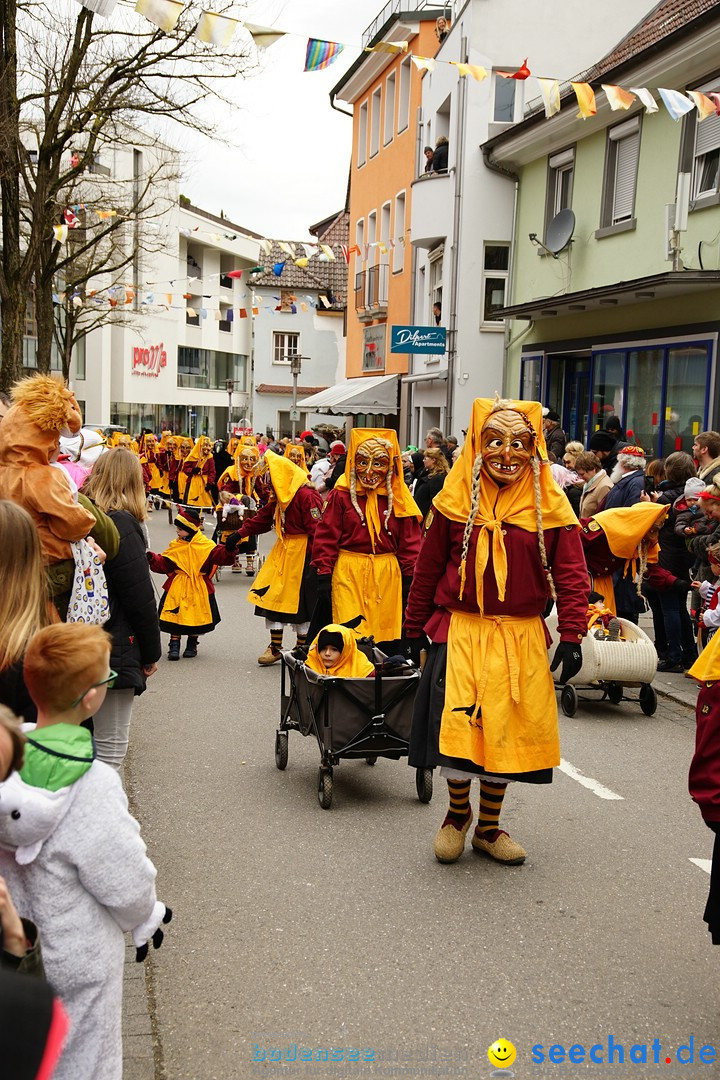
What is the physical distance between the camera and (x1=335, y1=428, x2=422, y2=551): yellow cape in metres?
7.86

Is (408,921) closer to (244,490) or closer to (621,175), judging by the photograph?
(244,490)

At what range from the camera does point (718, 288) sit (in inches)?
612

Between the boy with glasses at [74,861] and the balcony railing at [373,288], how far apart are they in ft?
103

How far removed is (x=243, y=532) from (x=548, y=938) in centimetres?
571

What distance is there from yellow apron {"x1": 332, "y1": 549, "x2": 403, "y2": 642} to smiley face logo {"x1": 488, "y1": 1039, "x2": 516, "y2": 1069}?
171 inches

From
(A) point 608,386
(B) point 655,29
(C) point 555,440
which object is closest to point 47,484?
(C) point 555,440

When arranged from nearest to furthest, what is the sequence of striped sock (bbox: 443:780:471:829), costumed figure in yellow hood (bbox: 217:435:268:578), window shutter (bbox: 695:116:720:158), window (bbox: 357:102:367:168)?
1. striped sock (bbox: 443:780:471:829)
2. costumed figure in yellow hood (bbox: 217:435:268:578)
3. window shutter (bbox: 695:116:720:158)
4. window (bbox: 357:102:367:168)

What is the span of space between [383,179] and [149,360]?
81.8 ft

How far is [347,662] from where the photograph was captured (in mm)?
6535

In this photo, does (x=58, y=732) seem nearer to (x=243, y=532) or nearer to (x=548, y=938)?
(x=548, y=938)

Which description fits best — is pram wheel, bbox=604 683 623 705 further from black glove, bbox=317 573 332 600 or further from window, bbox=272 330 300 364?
window, bbox=272 330 300 364

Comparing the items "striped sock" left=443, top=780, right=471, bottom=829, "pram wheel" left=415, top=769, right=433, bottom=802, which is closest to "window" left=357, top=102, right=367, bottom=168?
"pram wheel" left=415, top=769, right=433, bottom=802

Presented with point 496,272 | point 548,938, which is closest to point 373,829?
point 548,938

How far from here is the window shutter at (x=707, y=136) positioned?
1570 centimetres
